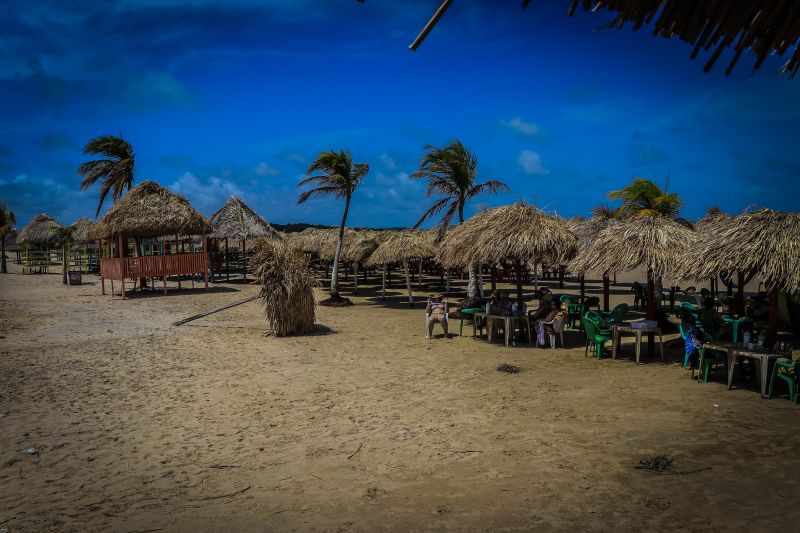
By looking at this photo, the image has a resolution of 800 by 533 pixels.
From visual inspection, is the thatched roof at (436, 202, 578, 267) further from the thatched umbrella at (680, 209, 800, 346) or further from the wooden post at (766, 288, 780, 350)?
the wooden post at (766, 288, 780, 350)

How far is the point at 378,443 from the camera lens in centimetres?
559

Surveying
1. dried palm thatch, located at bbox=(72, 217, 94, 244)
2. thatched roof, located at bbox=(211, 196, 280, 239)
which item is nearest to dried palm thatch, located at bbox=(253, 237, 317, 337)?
thatched roof, located at bbox=(211, 196, 280, 239)

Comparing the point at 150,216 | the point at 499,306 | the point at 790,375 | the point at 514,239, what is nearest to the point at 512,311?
the point at 499,306

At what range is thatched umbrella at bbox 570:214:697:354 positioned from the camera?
968cm

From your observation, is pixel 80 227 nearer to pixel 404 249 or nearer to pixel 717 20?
pixel 404 249

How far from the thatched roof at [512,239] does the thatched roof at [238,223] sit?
Answer: 668 inches

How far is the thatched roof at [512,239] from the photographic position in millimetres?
11766

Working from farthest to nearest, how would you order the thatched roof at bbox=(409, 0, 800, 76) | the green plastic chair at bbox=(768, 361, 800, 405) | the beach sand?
the green plastic chair at bbox=(768, 361, 800, 405) < the beach sand < the thatched roof at bbox=(409, 0, 800, 76)

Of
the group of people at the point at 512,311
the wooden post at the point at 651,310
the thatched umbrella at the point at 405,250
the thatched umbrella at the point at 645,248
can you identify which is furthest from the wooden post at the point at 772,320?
the thatched umbrella at the point at 405,250

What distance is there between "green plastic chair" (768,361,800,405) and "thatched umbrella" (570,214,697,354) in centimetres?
278

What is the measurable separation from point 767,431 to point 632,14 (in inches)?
202

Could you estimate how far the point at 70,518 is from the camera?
4.02m

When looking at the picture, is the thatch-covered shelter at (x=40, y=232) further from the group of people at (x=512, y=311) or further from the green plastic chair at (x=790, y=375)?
the green plastic chair at (x=790, y=375)

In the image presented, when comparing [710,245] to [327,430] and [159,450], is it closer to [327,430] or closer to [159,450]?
[327,430]
